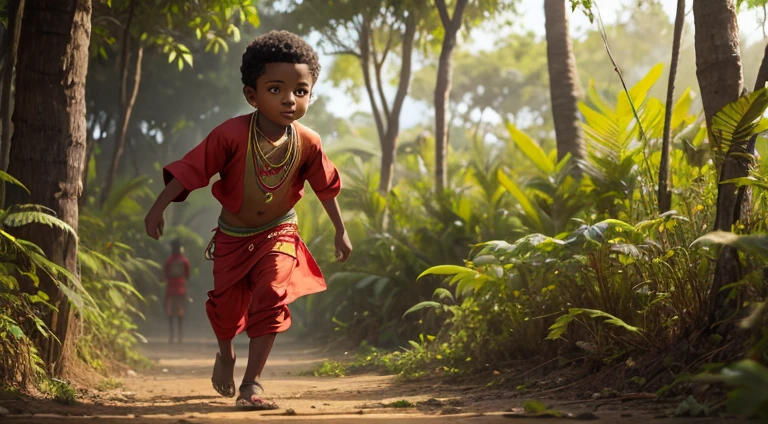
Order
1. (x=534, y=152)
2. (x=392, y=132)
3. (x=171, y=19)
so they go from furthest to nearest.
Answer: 1. (x=392, y=132)
2. (x=171, y=19)
3. (x=534, y=152)

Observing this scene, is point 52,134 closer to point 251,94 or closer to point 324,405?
point 251,94

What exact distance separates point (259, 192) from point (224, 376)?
3.95 ft

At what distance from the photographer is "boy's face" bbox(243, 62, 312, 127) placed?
497 cm

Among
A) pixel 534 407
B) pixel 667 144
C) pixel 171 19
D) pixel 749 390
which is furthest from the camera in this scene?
pixel 171 19

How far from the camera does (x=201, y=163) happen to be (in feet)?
15.9

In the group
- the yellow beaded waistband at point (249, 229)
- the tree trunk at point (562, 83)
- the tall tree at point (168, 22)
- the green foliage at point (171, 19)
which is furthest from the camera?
the tree trunk at point (562, 83)

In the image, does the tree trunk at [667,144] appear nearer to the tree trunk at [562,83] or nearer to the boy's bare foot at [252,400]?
the boy's bare foot at [252,400]

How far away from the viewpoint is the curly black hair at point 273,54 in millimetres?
5027

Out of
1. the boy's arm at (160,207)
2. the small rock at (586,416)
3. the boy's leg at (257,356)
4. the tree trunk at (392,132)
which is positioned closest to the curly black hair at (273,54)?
the boy's arm at (160,207)

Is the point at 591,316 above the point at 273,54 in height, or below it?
below

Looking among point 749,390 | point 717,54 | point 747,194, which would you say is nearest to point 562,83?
point 717,54

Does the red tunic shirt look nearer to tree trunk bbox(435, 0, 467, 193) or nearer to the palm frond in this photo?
the palm frond

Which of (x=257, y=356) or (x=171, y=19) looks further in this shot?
(x=171, y=19)

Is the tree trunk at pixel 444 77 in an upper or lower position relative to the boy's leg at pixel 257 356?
upper
